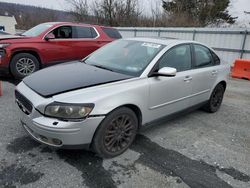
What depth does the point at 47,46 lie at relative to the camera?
6508 millimetres

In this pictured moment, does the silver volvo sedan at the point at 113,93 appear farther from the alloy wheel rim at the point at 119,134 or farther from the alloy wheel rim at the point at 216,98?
the alloy wheel rim at the point at 216,98

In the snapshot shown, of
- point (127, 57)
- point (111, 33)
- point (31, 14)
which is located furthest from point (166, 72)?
point (31, 14)

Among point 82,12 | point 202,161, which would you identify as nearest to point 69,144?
point 202,161

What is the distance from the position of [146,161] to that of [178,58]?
177 cm

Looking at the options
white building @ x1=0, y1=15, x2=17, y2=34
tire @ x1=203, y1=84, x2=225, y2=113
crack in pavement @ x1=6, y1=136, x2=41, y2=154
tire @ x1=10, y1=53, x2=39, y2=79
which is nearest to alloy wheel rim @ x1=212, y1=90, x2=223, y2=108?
tire @ x1=203, y1=84, x2=225, y2=113

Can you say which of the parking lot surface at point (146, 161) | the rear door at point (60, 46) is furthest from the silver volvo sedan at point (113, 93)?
the rear door at point (60, 46)

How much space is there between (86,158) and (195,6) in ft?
73.7

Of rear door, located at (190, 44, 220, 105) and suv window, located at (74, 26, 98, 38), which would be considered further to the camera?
suv window, located at (74, 26, 98, 38)

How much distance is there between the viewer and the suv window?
23.7 feet

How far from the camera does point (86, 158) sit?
9.35ft

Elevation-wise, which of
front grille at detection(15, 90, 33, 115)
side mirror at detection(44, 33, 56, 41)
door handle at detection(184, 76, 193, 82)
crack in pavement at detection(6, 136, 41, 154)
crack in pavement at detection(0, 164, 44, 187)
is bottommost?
crack in pavement at detection(6, 136, 41, 154)

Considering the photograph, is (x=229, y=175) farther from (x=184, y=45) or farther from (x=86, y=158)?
(x=184, y=45)

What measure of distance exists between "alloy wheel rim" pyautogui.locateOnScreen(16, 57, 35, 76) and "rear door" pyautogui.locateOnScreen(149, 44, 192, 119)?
438 cm

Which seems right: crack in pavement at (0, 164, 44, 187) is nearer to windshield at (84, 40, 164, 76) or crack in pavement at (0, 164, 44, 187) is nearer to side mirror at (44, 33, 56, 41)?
windshield at (84, 40, 164, 76)
